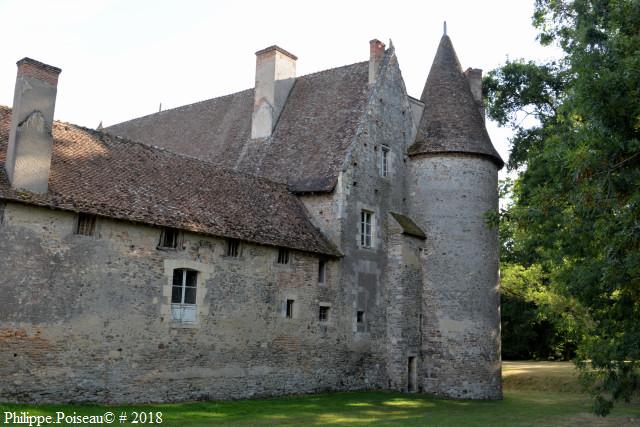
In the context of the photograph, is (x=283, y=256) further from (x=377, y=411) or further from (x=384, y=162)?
(x=384, y=162)

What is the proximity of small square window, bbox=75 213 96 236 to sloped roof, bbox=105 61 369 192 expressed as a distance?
8404 mm

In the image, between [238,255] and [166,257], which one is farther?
[238,255]

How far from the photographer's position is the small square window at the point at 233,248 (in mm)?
16859

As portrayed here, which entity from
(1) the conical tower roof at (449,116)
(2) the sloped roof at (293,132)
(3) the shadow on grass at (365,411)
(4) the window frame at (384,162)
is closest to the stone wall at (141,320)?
(3) the shadow on grass at (365,411)

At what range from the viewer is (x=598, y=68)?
36.7 ft

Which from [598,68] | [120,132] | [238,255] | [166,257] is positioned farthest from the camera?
[120,132]

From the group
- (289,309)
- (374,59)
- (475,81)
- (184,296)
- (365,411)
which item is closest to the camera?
(184,296)

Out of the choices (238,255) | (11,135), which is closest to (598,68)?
(238,255)

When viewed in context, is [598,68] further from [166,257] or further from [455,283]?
[455,283]

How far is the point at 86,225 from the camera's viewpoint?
14.1m

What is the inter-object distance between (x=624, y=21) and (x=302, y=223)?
1144 cm

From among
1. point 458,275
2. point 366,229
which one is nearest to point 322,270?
point 366,229

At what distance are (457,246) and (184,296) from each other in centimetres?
1091

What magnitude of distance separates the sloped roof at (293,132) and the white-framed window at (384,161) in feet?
5.56
